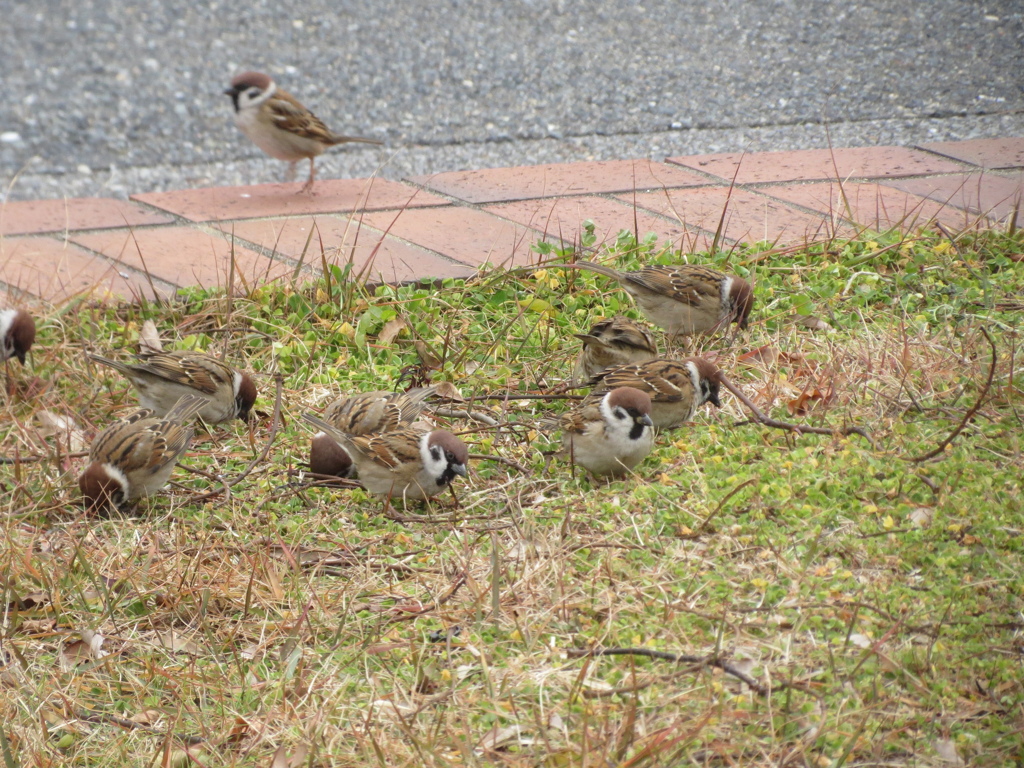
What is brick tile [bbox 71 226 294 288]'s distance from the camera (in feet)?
14.2

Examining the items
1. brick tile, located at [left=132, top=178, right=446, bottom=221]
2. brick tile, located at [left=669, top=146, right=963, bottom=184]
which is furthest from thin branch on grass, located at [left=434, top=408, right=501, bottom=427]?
brick tile, located at [left=669, top=146, right=963, bottom=184]

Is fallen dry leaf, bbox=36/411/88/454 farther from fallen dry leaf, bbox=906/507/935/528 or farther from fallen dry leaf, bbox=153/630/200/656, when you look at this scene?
fallen dry leaf, bbox=906/507/935/528

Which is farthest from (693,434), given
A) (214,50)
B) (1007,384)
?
(214,50)

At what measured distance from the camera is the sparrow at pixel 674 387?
3.35m

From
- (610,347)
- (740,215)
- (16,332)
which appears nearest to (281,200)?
(16,332)

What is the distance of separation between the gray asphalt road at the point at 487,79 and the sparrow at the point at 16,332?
6.78 ft

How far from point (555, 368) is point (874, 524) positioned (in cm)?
140

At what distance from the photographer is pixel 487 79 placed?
23.9ft

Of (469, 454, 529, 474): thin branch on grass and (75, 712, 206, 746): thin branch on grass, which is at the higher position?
(469, 454, 529, 474): thin branch on grass

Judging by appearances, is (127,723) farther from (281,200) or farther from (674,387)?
(281,200)

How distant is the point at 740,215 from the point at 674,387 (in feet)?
5.15

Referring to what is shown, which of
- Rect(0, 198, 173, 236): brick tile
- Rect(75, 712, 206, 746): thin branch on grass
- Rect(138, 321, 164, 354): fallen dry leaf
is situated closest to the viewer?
Rect(75, 712, 206, 746): thin branch on grass

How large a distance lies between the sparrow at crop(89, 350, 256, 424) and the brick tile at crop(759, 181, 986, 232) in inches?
89.4

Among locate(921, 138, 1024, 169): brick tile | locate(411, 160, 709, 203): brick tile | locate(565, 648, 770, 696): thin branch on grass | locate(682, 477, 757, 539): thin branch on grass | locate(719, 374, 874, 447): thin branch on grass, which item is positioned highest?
locate(921, 138, 1024, 169): brick tile
